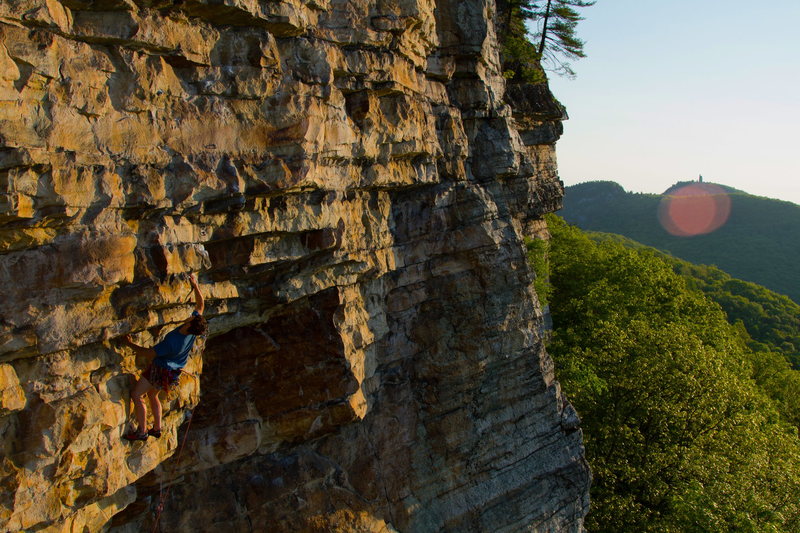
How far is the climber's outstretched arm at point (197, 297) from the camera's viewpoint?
6871 mm

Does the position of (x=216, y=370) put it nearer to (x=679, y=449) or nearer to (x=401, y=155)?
(x=401, y=155)

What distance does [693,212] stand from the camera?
362ft

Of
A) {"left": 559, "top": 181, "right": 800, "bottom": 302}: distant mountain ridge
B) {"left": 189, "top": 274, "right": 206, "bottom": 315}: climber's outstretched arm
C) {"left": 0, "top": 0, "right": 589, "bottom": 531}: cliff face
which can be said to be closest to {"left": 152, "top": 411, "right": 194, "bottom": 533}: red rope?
{"left": 0, "top": 0, "right": 589, "bottom": 531}: cliff face

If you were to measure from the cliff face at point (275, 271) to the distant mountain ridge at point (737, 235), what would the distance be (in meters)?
72.1

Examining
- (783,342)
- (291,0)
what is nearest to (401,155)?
(291,0)

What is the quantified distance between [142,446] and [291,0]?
19.4 ft

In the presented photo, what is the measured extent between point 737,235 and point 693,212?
19.7m

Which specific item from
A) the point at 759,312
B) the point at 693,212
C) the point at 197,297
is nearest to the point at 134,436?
the point at 197,297

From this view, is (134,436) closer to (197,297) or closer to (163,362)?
(163,362)

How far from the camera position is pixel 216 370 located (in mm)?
8836

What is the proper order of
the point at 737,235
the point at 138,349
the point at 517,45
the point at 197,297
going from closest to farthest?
the point at 138,349 < the point at 197,297 < the point at 517,45 < the point at 737,235

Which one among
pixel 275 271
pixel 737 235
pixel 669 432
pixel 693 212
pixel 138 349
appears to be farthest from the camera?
pixel 693 212

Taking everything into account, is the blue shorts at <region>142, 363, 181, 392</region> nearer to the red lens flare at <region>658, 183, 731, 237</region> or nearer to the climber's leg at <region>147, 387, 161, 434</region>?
the climber's leg at <region>147, 387, 161, 434</region>

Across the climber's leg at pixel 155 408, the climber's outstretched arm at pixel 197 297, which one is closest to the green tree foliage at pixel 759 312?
the climber's outstretched arm at pixel 197 297
